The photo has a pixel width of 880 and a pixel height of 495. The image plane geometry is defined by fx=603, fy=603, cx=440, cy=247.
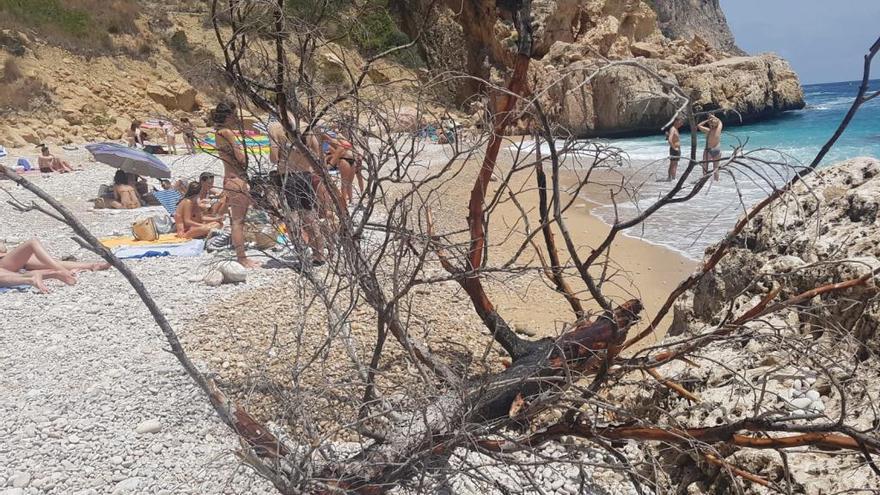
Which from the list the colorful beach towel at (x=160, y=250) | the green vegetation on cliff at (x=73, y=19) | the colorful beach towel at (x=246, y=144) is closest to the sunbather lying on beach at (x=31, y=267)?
the colorful beach towel at (x=160, y=250)

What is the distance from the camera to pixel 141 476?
8.55 feet

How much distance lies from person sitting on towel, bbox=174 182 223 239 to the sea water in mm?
4774

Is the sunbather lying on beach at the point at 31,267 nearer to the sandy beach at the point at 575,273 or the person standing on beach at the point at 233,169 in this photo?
the person standing on beach at the point at 233,169

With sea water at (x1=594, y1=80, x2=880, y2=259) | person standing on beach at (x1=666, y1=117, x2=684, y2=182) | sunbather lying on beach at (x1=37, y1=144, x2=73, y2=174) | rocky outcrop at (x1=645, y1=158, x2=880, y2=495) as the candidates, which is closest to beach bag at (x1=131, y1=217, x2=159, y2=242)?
sea water at (x1=594, y1=80, x2=880, y2=259)

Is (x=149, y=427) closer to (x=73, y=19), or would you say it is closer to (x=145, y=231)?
(x=145, y=231)

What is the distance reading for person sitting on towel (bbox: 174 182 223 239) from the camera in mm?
6977

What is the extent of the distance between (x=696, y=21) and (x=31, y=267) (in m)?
79.1

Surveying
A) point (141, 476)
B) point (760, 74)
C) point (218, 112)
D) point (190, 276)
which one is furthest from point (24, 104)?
point (760, 74)

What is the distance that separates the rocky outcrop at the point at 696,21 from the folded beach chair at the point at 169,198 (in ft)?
183

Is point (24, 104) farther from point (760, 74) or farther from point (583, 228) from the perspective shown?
point (760, 74)

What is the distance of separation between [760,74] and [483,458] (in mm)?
27737

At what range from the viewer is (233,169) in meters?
3.73

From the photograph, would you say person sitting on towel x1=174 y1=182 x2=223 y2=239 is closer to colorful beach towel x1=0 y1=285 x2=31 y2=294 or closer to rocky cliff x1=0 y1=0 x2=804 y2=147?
colorful beach towel x1=0 y1=285 x2=31 y2=294

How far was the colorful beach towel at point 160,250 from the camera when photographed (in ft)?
20.4
